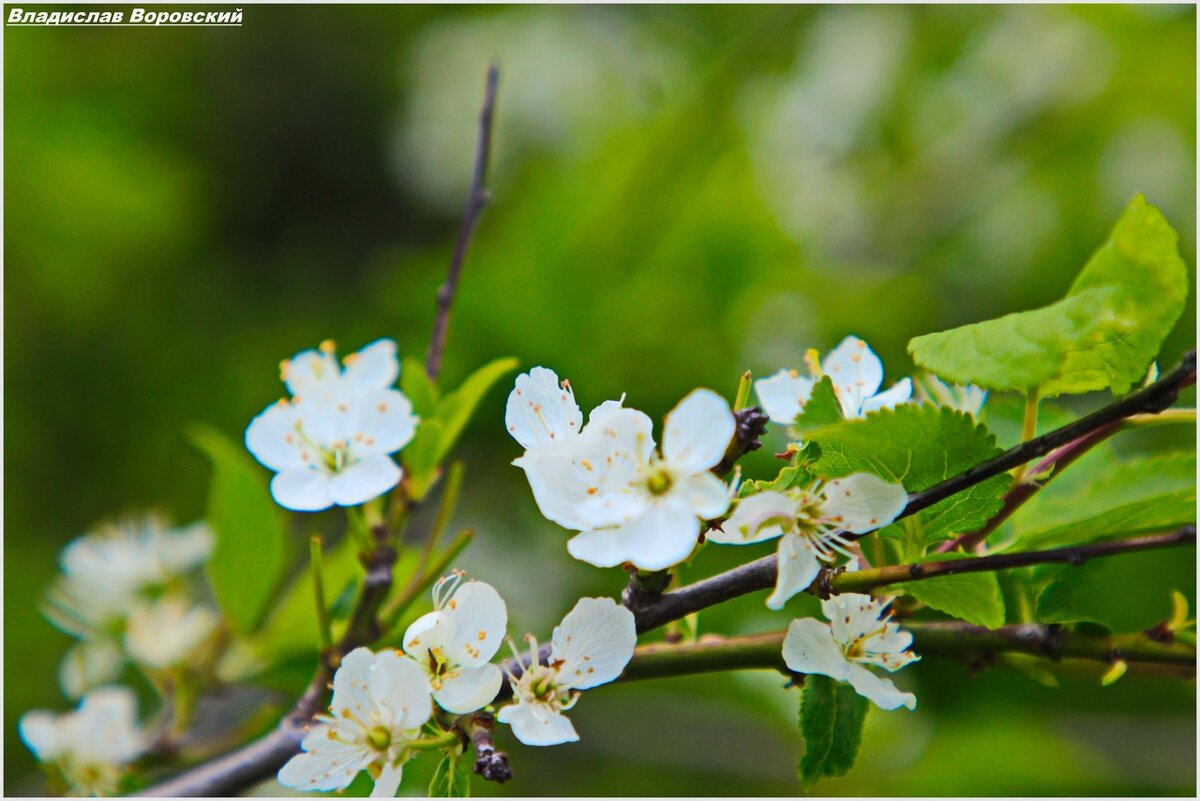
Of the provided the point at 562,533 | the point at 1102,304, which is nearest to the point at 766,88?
the point at 562,533

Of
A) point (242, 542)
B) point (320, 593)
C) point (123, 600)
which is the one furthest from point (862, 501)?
point (123, 600)

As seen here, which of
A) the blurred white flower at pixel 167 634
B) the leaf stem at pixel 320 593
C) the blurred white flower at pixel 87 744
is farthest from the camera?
the blurred white flower at pixel 167 634

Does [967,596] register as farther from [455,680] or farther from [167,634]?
[167,634]

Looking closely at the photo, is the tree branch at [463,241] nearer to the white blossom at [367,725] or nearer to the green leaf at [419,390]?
the green leaf at [419,390]

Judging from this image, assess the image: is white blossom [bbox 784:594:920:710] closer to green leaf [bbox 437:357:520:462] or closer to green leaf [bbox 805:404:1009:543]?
green leaf [bbox 805:404:1009:543]

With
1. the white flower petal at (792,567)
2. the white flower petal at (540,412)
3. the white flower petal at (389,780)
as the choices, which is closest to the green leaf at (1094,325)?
the white flower petal at (792,567)
